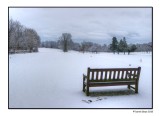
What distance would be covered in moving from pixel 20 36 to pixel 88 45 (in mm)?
2704

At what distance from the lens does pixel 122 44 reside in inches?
404

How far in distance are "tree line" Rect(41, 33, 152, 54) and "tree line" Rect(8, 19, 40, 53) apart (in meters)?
0.46

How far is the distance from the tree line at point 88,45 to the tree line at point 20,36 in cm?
46

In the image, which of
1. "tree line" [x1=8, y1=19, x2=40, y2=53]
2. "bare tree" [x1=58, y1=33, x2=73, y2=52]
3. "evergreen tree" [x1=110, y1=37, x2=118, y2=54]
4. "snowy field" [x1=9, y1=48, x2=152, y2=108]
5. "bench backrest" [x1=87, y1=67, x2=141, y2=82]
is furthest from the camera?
"evergreen tree" [x1=110, y1=37, x2=118, y2=54]

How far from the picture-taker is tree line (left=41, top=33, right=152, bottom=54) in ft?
30.5


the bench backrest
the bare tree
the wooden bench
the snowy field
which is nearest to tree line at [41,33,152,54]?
the bare tree

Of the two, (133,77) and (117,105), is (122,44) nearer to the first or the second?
(133,77)

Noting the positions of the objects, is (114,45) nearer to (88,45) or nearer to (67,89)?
(88,45)

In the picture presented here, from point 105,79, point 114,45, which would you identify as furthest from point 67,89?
point 114,45

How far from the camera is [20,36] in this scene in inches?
372

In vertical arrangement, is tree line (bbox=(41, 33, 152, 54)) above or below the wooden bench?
above

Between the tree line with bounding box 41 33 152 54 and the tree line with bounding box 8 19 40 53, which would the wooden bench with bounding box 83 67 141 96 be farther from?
the tree line with bounding box 8 19 40 53

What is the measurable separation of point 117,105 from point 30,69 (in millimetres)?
4998

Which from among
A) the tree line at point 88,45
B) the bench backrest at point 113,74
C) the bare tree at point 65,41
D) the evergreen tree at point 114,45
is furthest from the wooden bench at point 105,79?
the evergreen tree at point 114,45
